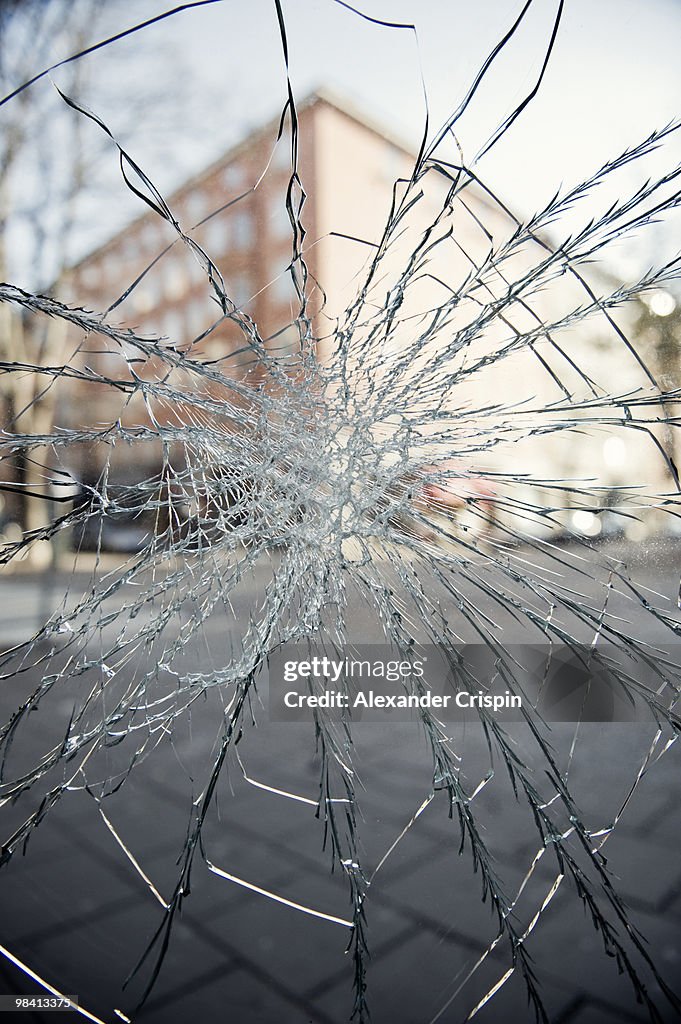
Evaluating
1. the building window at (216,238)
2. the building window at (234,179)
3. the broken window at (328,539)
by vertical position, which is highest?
the building window at (234,179)

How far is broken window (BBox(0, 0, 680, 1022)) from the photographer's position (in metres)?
1.01

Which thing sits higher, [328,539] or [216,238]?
[216,238]

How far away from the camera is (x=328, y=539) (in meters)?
1.00

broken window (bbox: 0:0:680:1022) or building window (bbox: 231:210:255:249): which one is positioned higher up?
building window (bbox: 231:210:255:249)

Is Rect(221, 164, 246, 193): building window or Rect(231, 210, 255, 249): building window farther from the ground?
Rect(221, 164, 246, 193): building window

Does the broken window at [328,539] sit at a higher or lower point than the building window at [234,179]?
lower

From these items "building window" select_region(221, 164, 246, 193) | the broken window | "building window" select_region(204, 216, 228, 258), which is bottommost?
the broken window

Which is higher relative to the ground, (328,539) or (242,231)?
(242,231)

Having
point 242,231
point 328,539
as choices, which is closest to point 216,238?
point 242,231

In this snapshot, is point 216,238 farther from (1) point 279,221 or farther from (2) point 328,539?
(2) point 328,539

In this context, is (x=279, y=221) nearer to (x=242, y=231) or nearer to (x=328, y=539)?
(x=242, y=231)

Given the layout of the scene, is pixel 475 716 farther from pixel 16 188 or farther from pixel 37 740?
pixel 16 188

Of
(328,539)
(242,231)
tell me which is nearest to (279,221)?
(242,231)

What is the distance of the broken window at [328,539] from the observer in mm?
1009
